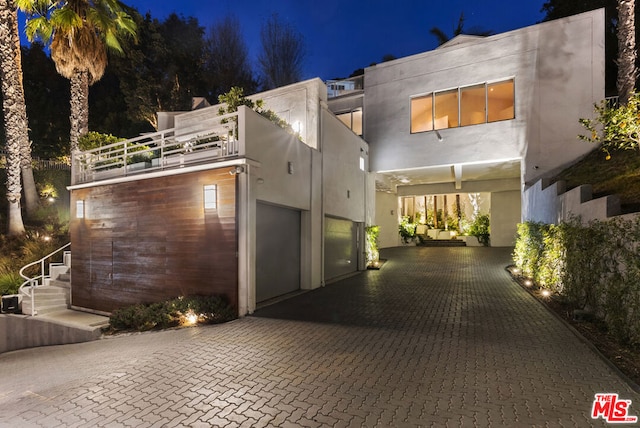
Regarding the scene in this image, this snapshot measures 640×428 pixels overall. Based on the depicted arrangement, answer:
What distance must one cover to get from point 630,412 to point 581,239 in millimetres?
4052

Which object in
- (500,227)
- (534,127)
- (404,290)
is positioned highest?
(534,127)

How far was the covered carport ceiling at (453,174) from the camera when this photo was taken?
1511 centimetres

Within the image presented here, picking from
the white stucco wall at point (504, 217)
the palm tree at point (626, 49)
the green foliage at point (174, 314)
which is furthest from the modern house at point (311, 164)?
the palm tree at point (626, 49)

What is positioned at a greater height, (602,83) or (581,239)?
(602,83)

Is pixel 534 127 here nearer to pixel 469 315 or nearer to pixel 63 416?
pixel 469 315

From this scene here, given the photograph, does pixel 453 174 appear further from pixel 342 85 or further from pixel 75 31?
pixel 75 31

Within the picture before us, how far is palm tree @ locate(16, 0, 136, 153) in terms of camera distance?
12.5 metres

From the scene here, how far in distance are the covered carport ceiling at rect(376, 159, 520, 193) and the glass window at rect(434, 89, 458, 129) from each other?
1.84 m

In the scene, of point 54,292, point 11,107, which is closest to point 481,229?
point 54,292

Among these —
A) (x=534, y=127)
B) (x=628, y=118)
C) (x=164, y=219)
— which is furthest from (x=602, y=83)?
(x=164, y=219)

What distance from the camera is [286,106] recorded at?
1273 cm

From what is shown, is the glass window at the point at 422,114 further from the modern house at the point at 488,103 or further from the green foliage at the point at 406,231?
the green foliage at the point at 406,231

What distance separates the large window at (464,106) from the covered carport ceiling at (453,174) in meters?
1.85

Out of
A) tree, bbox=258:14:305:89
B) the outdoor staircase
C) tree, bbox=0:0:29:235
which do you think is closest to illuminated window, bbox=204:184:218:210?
the outdoor staircase
